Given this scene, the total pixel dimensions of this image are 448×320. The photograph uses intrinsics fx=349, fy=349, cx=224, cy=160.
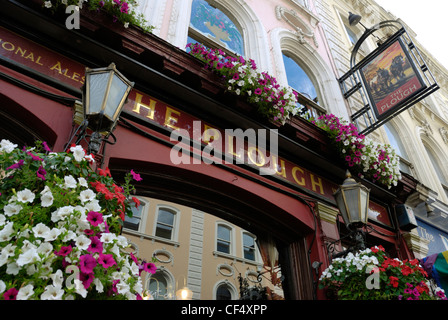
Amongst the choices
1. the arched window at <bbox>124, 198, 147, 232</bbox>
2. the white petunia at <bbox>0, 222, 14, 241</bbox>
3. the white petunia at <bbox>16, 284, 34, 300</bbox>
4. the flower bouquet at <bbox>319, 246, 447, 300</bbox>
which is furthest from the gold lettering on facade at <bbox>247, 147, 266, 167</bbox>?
the arched window at <bbox>124, 198, 147, 232</bbox>

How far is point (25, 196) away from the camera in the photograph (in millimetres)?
2086

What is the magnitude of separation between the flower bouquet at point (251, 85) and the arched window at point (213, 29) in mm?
1877

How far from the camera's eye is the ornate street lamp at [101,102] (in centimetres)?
318

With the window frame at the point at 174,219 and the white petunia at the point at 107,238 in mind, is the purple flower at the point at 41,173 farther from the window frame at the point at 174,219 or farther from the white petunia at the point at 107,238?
the window frame at the point at 174,219

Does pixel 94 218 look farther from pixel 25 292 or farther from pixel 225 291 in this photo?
pixel 225 291

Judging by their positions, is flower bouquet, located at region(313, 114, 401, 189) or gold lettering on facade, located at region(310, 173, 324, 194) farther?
flower bouquet, located at region(313, 114, 401, 189)

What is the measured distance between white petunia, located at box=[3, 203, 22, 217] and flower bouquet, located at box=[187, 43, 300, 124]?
3.70 metres

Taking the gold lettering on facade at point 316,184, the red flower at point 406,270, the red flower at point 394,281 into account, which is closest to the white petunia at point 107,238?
the red flower at point 394,281

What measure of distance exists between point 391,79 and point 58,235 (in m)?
7.29

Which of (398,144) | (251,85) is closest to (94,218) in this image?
(251,85)

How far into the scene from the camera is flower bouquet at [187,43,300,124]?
536cm

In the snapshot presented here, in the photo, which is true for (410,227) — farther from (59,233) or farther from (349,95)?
(59,233)

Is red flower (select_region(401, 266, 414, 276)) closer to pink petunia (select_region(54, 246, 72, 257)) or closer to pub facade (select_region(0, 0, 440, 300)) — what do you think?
pub facade (select_region(0, 0, 440, 300))

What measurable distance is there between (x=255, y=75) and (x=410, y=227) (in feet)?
14.7
